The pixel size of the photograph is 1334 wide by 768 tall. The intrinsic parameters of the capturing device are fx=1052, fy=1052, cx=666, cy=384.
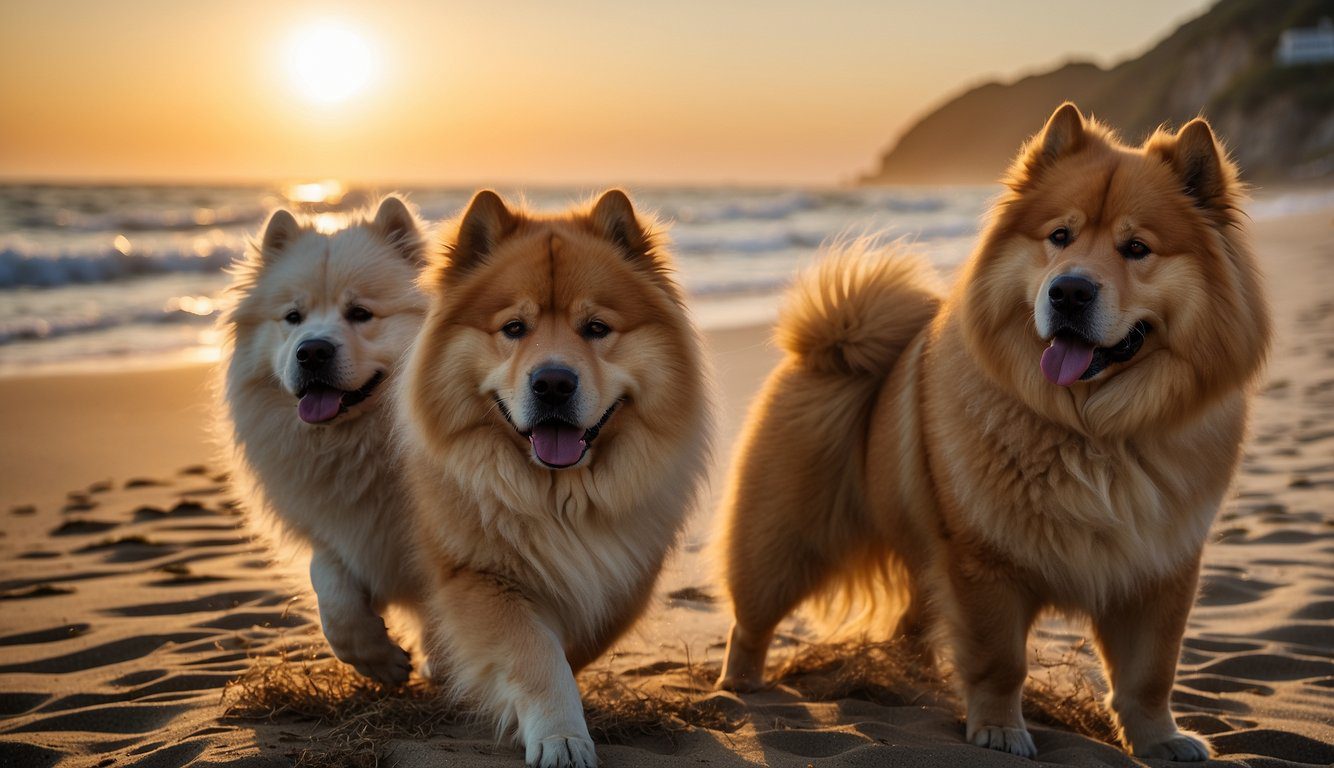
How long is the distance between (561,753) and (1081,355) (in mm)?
1549

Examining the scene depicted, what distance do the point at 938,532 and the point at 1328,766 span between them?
107cm

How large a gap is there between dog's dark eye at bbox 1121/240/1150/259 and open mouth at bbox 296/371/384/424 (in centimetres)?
216

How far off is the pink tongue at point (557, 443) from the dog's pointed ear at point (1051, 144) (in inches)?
53.5

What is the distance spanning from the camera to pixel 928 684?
3281 millimetres

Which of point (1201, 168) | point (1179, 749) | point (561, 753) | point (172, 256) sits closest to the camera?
point (561, 753)

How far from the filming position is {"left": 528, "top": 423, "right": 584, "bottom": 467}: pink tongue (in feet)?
8.69

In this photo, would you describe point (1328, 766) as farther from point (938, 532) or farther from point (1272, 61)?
point (1272, 61)

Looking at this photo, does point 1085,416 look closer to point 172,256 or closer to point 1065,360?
point 1065,360

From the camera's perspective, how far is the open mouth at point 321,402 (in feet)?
10.1

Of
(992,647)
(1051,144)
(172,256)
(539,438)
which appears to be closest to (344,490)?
(539,438)

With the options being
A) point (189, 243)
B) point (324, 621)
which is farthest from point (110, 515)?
point (189, 243)

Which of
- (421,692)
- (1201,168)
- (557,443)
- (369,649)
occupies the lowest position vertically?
(421,692)

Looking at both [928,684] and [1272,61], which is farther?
[1272,61]

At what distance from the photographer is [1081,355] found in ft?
8.42
